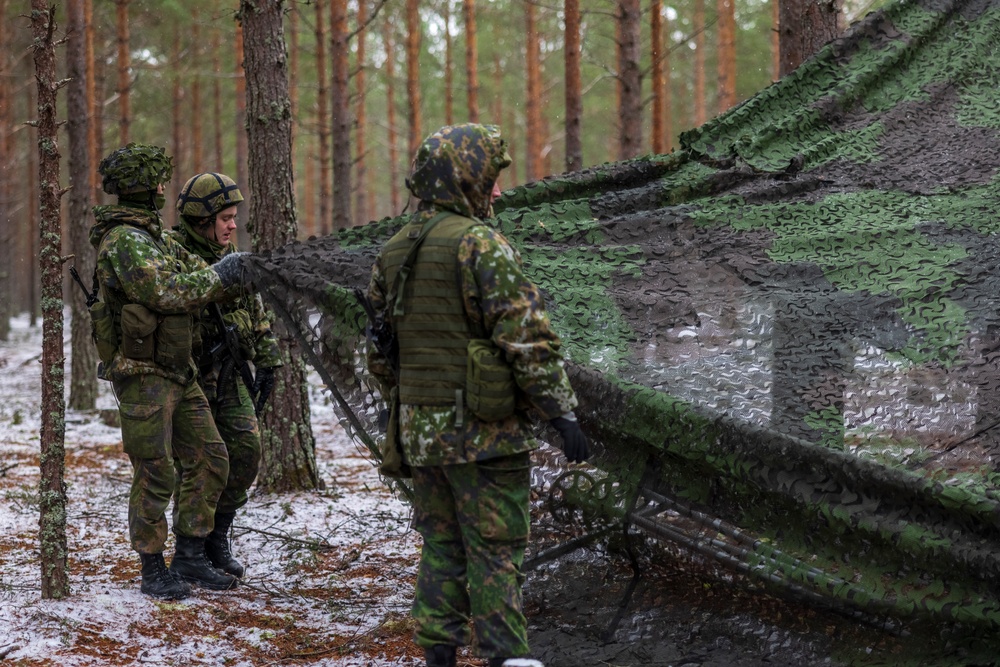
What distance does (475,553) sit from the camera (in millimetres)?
3125

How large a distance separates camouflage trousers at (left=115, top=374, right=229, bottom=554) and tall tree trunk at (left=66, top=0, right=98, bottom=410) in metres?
5.78

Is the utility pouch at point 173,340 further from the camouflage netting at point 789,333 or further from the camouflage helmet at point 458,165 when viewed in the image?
the camouflage helmet at point 458,165

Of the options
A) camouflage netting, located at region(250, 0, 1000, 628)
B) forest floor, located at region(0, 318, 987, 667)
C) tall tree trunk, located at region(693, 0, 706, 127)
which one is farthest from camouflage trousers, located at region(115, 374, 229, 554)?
tall tree trunk, located at region(693, 0, 706, 127)

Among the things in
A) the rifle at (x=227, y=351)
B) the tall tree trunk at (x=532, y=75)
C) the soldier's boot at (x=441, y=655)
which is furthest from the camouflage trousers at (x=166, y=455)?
the tall tree trunk at (x=532, y=75)

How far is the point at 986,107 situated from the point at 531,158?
18.1 metres

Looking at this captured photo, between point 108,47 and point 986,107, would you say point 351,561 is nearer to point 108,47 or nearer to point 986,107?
point 986,107

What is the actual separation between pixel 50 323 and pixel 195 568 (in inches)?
55.1

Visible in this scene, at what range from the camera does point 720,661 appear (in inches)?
136

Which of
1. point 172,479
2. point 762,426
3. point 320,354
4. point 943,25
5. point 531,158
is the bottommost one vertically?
point 172,479

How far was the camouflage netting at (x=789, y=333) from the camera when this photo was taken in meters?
3.31

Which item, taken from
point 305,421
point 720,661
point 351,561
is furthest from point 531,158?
point 720,661

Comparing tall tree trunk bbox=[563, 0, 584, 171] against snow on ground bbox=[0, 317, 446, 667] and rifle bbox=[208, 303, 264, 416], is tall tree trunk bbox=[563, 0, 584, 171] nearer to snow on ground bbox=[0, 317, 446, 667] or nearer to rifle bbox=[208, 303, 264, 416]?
snow on ground bbox=[0, 317, 446, 667]

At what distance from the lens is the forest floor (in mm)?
3461

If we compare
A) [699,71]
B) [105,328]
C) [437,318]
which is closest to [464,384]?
[437,318]
